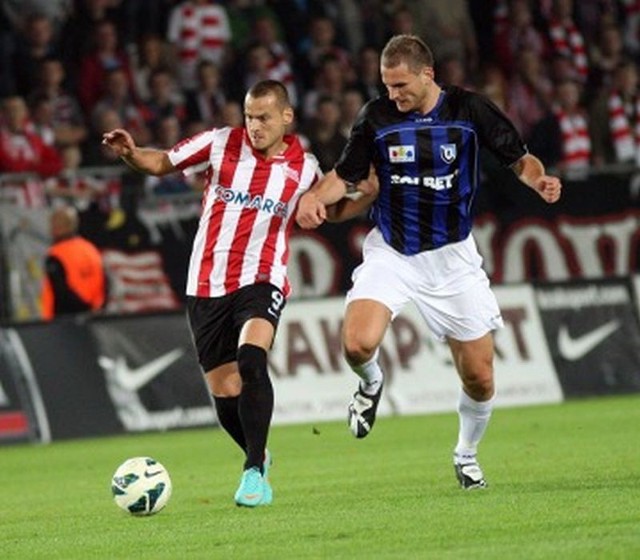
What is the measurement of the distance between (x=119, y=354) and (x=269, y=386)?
6764mm

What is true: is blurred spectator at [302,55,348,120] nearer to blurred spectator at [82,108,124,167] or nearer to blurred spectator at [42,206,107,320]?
blurred spectator at [82,108,124,167]

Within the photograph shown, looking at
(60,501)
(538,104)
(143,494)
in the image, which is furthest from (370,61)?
(143,494)

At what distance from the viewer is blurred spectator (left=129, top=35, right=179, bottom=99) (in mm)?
19406

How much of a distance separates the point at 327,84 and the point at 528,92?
219 cm

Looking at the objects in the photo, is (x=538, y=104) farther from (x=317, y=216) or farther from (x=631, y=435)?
(x=317, y=216)

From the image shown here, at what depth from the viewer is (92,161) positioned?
18.3 metres

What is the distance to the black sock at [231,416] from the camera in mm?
10281

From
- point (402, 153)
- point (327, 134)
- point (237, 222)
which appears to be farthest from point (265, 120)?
point (327, 134)

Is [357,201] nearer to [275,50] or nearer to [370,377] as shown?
[370,377]

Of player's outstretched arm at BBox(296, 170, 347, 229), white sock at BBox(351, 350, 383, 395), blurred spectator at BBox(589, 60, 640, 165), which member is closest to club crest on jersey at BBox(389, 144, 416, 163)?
player's outstretched arm at BBox(296, 170, 347, 229)

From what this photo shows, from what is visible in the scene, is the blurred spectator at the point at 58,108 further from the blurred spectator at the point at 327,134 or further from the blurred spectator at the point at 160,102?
the blurred spectator at the point at 327,134

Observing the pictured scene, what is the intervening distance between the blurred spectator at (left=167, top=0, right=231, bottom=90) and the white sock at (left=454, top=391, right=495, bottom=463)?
10.3m

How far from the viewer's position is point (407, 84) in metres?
9.68

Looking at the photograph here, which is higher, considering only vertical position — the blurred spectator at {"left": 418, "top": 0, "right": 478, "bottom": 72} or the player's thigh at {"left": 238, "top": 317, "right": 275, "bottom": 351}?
the player's thigh at {"left": 238, "top": 317, "right": 275, "bottom": 351}
